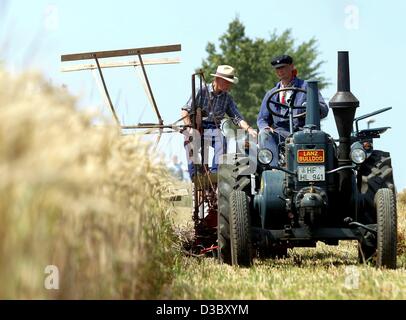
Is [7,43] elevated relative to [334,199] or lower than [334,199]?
elevated

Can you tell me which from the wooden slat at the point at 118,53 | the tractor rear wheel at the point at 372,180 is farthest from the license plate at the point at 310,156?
the wooden slat at the point at 118,53

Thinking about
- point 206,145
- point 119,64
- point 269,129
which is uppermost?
point 119,64

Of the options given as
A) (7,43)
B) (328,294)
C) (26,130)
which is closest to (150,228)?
(328,294)

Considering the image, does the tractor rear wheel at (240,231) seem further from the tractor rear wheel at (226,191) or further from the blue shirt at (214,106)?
the blue shirt at (214,106)

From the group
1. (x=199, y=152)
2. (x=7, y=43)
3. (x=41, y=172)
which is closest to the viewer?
(x=41, y=172)

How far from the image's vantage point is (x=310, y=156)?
806 centimetres

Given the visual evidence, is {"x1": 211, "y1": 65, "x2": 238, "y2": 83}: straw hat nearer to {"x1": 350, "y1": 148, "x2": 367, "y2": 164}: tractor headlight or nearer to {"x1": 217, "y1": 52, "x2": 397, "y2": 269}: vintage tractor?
{"x1": 217, "y1": 52, "x2": 397, "y2": 269}: vintage tractor

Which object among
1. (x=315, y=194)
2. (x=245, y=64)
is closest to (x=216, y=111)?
(x=315, y=194)

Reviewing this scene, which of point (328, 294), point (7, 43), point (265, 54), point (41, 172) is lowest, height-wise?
point (328, 294)

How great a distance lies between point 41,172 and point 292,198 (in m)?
5.12

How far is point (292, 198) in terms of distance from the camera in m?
8.16

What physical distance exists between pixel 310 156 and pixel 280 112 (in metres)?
1.26

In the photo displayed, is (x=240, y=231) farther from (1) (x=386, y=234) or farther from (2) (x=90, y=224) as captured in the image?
(2) (x=90, y=224)
